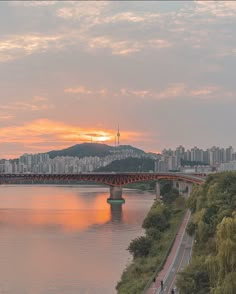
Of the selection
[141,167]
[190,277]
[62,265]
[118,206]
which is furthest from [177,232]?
[141,167]

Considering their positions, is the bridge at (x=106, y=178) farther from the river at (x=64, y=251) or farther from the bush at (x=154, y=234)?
the bush at (x=154, y=234)

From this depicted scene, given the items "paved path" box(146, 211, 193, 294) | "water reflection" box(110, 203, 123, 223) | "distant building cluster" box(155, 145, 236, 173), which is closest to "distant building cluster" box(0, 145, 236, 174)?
"distant building cluster" box(155, 145, 236, 173)

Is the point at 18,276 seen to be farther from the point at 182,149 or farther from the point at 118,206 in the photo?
the point at 182,149

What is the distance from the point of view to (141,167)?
14488 cm

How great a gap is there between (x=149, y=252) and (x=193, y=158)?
461ft

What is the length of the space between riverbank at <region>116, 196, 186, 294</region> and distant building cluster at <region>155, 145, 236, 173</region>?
10217cm

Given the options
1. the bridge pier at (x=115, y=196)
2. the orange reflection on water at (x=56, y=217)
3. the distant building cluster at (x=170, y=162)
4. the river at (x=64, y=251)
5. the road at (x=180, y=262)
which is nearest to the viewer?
the road at (x=180, y=262)

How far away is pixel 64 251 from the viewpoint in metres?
25.8

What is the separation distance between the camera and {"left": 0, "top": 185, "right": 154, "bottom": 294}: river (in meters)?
19.3

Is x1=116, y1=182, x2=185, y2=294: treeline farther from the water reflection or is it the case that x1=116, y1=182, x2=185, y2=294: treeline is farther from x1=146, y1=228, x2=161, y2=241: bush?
the water reflection

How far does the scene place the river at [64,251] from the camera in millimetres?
19281

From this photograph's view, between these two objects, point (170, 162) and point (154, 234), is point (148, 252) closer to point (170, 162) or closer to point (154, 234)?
point (154, 234)

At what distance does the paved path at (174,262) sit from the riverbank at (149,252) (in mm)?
232

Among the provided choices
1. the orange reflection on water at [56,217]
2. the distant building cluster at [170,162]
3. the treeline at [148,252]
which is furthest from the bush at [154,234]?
the distant building cluster at [170,162]
